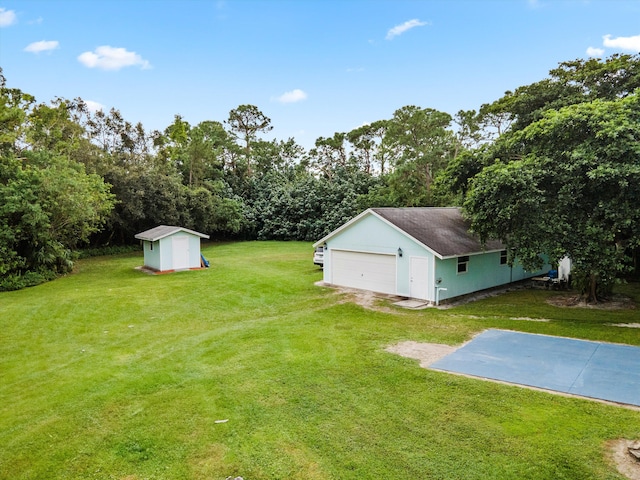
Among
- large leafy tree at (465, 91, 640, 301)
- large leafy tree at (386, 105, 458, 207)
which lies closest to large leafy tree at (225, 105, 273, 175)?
large leafy tree at (386, 105, 458, 207)

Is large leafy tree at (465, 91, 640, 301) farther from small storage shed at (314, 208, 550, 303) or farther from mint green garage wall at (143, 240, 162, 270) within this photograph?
mint green garage wall at (143, 240, 162, 270)

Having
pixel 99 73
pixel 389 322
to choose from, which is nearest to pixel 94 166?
pixel 99 73

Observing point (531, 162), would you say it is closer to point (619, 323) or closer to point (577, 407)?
point (619, 323)

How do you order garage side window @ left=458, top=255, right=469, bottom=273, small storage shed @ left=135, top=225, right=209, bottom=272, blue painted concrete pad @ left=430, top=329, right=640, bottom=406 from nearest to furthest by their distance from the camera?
1. blue painted concrete pad @ left=430, top=329, right=640, bottom=406
2. garage side window @ left=458, top=255, right=469, bottom=273
3. small storage shed @ left=135, top=225, right=209, bottom=272

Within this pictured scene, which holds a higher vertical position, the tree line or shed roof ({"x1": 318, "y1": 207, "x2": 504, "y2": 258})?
the tree line

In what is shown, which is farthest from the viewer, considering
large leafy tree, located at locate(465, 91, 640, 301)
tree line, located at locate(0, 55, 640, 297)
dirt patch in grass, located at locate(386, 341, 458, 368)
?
tree line, located at locate(0, 55, 640, 297)

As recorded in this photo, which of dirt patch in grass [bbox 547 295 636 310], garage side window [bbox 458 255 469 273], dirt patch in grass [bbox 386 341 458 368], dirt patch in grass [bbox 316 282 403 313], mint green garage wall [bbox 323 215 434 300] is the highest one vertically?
mint green garage wall [bbox 323 215 434 300]

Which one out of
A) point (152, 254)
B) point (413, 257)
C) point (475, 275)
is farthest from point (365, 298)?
point (152, 254)
